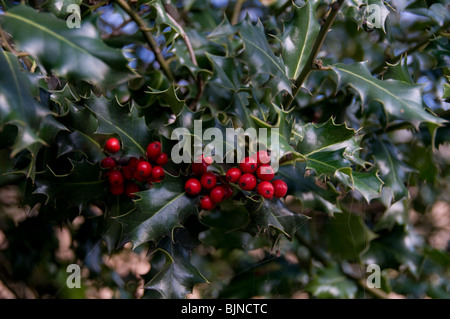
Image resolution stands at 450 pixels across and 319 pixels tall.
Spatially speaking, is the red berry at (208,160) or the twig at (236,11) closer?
the red berry at (208,160)

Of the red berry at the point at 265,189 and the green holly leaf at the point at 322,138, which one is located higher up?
the green holly leaf at the point at 322,138

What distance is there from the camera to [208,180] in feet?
2.62

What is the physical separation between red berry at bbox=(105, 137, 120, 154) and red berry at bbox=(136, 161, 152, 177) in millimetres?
96

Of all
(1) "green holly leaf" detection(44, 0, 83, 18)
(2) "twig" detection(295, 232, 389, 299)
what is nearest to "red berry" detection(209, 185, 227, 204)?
(1) "green holly leaf" detection(44, 0, 83, 18)

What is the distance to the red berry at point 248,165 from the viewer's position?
29.7 inches

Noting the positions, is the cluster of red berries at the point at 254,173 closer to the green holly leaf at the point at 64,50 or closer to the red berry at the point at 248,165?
the red berry at the point at 248,165

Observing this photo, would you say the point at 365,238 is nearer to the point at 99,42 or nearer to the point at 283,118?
the point at 283,118

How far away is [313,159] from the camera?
772mm

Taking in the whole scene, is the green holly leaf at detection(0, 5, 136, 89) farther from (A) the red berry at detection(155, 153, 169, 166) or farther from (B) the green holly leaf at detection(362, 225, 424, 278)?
(B) the green holly leaf at detection(362, 225, 424, 278)

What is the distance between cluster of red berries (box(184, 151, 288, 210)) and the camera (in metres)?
0.76

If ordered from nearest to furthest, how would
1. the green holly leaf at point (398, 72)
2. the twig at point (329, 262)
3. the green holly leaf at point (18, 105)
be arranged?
1. the green holly leaf at point (18, 105)
2. the green holly leaf at point (398, 72)
3. the twig at point (329, 262)

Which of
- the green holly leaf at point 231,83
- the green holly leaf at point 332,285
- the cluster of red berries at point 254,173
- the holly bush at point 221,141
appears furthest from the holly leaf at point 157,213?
the green holly leaf at point 332,285

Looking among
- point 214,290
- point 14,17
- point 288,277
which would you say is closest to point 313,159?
point 14,17

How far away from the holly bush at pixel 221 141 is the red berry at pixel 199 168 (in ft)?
0.08
